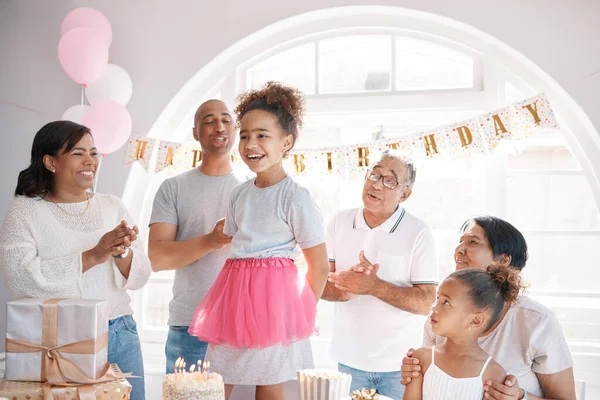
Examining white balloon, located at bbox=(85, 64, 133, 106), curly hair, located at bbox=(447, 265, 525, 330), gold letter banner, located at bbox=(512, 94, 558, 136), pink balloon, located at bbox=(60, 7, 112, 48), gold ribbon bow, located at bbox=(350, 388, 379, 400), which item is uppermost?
pink balloon, located at bbox=(60, 7, 112, 48)

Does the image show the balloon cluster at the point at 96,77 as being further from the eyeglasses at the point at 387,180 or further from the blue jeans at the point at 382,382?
the blue jeans at the point at 382,382

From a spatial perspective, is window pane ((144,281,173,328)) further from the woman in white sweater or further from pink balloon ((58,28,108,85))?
the woman in white sweater

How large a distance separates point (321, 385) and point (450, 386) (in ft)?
1.16

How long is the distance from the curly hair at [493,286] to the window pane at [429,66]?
172 centimetres

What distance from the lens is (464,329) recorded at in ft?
5.64

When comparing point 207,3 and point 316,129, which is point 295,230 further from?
point 207,3

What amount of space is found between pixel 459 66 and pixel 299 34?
82 cm

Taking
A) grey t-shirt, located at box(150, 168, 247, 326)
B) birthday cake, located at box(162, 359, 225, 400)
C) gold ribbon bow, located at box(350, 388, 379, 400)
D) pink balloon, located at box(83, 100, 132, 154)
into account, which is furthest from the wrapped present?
pink balloon, located at box(83, 100, 132, 154)

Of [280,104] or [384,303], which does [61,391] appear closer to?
[280,104]

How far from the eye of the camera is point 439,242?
10.8ft

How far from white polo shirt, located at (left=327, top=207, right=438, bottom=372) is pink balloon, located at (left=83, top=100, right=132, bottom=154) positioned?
119cm

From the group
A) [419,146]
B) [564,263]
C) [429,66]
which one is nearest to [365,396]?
[419,146]

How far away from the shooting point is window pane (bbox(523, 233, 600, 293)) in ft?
10.4

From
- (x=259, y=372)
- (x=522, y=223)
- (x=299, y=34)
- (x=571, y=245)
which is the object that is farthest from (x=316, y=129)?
(x=259, y=372)
